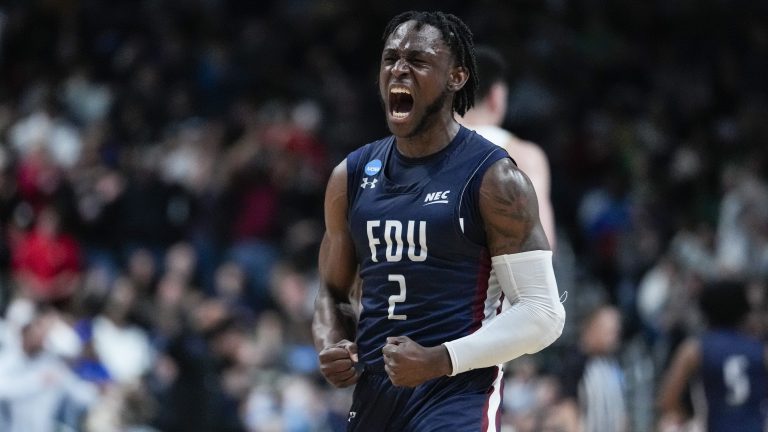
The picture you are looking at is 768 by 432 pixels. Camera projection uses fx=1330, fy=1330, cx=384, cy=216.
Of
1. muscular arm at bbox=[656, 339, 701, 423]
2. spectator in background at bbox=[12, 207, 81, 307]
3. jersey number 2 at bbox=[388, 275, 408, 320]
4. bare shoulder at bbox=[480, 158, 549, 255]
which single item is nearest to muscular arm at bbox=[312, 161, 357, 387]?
jersey number 2 at bbox=[388, 275, 408, 320]

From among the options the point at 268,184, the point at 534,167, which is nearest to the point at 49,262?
the point at 268,184

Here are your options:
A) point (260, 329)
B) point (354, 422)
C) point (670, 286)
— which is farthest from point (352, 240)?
point (670, 286)

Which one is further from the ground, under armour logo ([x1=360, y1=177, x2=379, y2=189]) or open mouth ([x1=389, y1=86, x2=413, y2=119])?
open mouth ([x1=389, y1=86, x2=413, y2=119])

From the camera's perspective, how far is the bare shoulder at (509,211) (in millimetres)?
4547

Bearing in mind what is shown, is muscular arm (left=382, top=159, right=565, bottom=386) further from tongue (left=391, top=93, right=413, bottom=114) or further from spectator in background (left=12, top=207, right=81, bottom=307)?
spectator in background (left=12, top=207, right=81, bottom=307)

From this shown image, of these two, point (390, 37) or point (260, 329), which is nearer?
point (390, 37)

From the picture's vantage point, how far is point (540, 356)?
12656mm

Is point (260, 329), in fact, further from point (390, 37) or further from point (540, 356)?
point (390, 37)

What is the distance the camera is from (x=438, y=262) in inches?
183

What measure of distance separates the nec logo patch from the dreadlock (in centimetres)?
45

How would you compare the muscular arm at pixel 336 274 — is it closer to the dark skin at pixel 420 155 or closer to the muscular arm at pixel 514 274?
the dark skin at pixel 420 155

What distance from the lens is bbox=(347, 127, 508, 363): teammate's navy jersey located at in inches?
182

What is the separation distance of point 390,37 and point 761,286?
28.0 ft

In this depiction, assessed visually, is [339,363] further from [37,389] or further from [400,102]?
[37,389]
